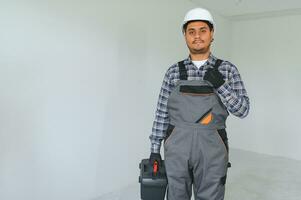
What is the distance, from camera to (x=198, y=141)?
1408mm

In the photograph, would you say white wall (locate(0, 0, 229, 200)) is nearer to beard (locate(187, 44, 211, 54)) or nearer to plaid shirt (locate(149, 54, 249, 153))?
plaid shirt (locate(149, 54, 249, 153))

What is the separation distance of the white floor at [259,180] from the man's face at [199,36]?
5.63 feet

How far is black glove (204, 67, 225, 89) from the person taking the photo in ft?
4.57

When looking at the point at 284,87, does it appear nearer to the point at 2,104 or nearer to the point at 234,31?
the point at 234,31

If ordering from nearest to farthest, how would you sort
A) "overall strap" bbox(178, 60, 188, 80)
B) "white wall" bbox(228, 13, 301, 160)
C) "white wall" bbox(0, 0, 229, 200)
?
"overall strap" bbox(178, 60, 188, 80) < "white wall" bbox(0, 0, 229, 200) < "white wall" bbox(228, 13, 301, 160)

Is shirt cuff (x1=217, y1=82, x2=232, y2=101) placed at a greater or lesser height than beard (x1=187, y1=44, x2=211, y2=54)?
lesser

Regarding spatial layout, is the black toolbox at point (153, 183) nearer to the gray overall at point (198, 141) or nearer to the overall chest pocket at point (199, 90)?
the gray overall at point (198, 141)

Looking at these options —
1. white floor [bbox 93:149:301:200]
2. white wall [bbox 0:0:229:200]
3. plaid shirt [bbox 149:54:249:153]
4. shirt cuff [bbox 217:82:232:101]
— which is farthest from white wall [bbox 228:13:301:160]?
shirt cuff [bbox 217:82:232:101]

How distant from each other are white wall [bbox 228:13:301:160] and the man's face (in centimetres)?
341

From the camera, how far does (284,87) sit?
14.5ft

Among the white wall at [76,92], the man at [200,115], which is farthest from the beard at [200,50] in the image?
the white wall at [76,92]

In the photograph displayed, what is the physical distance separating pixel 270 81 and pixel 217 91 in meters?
3.53

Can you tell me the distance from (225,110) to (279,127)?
3.46 m

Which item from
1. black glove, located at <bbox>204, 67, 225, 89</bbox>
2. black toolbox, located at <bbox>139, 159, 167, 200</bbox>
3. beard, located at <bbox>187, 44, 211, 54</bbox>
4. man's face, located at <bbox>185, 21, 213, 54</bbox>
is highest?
man's face, located at <bbox>185, 21, 213, 54</bbox>
